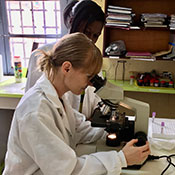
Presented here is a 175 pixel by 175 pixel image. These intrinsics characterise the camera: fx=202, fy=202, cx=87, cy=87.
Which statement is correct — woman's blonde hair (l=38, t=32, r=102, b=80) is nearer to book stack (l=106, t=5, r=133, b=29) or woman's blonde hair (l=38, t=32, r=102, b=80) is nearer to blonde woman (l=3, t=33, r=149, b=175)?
blonde woman (l=3, t=33, r=149, b=175)

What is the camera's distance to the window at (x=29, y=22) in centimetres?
259

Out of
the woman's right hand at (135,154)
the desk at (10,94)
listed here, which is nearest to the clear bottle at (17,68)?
the desk at (10,94)

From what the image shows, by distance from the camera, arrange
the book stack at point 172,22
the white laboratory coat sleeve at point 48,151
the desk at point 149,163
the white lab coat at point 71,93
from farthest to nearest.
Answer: the book stack at point 172,22
the white lab coat at point 71,93
the desk at point 149,163
the white laboratory coat sleeve at point 48,151

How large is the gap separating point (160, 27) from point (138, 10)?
0.37 metres

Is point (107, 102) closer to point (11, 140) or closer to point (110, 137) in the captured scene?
point (110, 137)

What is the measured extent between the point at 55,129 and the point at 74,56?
319 mm

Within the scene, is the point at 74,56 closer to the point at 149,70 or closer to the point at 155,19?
the point at 155,19

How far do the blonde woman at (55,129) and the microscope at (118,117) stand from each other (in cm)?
8

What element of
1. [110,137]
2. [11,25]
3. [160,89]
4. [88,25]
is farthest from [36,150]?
[11,25]

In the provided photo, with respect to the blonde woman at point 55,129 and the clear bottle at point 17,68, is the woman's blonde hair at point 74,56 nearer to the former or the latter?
the blonde woman at point 55,129

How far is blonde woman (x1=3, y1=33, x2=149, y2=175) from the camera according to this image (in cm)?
75

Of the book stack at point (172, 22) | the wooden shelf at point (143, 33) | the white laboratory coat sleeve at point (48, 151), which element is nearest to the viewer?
the white laboratory coat sleeve at point (48, 151)

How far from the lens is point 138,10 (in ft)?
7.97

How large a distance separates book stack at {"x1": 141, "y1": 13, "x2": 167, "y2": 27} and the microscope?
4.91 feet
